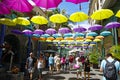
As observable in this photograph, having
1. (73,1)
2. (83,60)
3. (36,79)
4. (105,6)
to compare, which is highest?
(105,6)

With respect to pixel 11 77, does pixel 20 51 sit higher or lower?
higher

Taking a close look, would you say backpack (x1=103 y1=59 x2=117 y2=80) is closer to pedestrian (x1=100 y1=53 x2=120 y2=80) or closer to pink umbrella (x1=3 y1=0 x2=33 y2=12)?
pedestrian (x1=100 y1=53 x2=120 y2=80)

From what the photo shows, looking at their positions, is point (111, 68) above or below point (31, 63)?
below

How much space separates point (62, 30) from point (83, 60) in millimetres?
4282

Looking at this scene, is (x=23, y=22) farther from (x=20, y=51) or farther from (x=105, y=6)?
(x=20, y=51)

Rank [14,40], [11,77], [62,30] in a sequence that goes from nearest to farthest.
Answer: [11,77], [62,30], [14,40]

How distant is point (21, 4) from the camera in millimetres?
11484

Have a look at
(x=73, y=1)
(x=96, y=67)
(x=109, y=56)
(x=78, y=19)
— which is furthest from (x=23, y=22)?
(x=96, y=67)

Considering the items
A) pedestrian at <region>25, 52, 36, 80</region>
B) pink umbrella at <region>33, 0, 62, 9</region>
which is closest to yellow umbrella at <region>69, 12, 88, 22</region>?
pedestrian at <region>25, 52, 36, 80</region>

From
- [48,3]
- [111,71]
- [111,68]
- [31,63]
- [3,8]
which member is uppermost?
[3,8]

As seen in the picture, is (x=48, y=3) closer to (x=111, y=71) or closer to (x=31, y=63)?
(x=111, y=71)

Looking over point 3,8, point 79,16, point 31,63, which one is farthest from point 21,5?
point 79,16

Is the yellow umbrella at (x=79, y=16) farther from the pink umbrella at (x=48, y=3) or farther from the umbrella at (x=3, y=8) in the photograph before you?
the pink umbrella at (x=48, y=3)

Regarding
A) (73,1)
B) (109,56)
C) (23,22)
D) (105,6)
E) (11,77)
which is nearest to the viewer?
(109,56)
